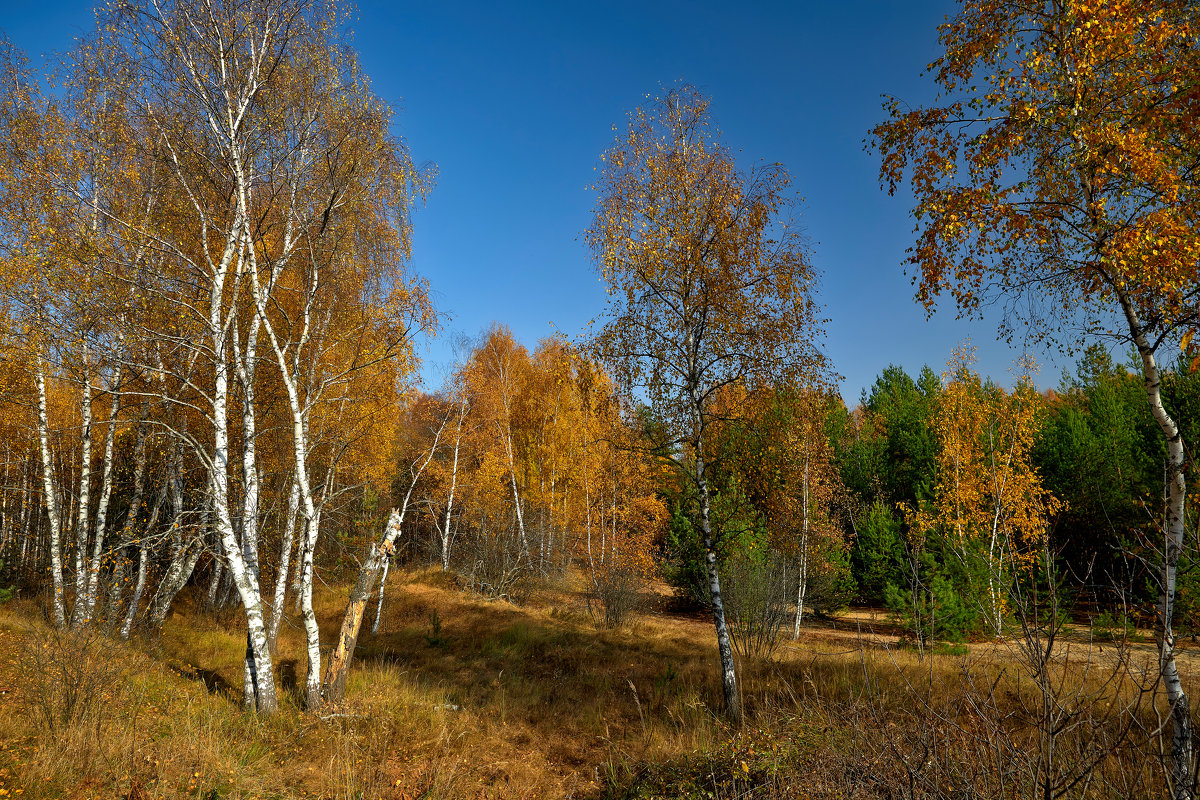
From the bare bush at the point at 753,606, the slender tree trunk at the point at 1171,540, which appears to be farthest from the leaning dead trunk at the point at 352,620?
the slender tree trunk at the point at 1171,540

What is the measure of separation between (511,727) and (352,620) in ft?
8.54

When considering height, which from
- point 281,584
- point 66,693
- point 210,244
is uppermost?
point 210,244

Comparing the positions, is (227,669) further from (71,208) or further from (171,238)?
(71,208)

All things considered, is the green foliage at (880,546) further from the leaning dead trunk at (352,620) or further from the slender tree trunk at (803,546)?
the leaning dead trunk at (352,620)

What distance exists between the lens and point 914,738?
394 cm

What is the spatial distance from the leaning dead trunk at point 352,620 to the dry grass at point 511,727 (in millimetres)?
309

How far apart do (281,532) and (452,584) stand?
720 cm

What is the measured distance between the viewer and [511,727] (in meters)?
7.46

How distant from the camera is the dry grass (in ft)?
14.0

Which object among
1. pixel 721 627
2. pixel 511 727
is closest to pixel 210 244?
pixel 511 727

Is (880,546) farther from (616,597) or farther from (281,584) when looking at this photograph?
(281,584)

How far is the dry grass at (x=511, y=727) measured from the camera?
14.0ft

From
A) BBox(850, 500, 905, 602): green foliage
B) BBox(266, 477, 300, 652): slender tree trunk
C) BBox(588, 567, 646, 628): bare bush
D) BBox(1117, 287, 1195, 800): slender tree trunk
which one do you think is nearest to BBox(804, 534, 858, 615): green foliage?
BBox(850, 500, 905, 602): green foliage

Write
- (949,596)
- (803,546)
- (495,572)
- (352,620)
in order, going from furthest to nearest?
(495,572) < (803,546) < (949,596) < (352,620)
